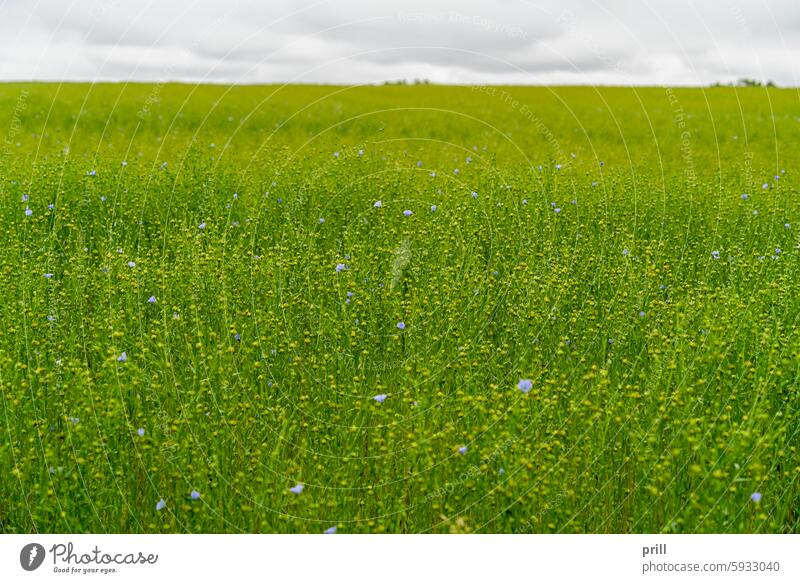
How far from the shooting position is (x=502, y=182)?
697cm

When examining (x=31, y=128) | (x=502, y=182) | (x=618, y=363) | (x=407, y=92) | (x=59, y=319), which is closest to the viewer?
(x=618, y=363)

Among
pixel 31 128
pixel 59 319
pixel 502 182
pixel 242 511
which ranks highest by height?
pixel 31 128

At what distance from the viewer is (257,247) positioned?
6066mm

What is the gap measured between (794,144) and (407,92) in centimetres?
1115

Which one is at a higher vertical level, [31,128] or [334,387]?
[31,128]

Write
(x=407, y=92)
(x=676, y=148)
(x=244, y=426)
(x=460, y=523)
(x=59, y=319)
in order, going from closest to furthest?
(x=460, y=523)
(x=244, y=426)
(x=59, y=319)
(x=676, y=148)
(x=407, y=92)

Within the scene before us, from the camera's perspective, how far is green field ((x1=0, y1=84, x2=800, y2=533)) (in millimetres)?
3029

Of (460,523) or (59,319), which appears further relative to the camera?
(59,319)

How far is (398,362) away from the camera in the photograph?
4.05 meters

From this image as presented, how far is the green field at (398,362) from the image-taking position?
Result: 303 centimetres

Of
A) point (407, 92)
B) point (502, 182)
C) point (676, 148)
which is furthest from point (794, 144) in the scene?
point (407, 92)

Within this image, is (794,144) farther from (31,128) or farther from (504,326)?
(31,128)

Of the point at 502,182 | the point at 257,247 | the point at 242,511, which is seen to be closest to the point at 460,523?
the point at 242,511

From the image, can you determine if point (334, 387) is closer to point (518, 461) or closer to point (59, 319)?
point (518, 461)
